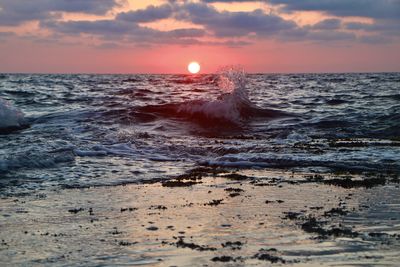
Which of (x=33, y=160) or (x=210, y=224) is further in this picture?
(x=33, y=160)

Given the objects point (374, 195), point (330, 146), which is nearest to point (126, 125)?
point (330, 146)

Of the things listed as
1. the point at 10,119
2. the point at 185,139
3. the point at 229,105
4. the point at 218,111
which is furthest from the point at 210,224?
the point at 229,105

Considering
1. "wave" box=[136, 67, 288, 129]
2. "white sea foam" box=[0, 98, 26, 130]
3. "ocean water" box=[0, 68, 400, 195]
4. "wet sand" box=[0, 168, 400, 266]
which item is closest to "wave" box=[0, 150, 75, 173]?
"ocean water" box=[0, 68, 400, 195]

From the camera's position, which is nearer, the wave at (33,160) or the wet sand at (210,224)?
the wet sand at (210,224)

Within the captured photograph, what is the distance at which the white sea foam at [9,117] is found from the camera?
21.7 meters

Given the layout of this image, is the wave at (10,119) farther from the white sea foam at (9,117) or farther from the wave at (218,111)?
the wave at (218,111)

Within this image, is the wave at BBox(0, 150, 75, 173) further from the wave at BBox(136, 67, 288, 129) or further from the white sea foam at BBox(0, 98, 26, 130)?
the wave at BBox(136, 67, 288, 129)

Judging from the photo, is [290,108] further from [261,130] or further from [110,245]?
[110,245]

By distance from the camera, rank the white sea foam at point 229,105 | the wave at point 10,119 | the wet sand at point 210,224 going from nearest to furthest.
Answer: the wet sand at point 210,224, the wave at point 10,119, the white sea foam at point 229,105

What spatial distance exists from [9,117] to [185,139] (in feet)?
28.6

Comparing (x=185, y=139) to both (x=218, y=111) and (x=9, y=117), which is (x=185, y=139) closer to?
(x=218, y=111)

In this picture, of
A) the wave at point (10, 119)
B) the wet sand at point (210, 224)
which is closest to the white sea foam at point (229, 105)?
the wave at point (10, 119)

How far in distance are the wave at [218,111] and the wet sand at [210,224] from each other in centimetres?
1474

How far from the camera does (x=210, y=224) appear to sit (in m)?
6.69
